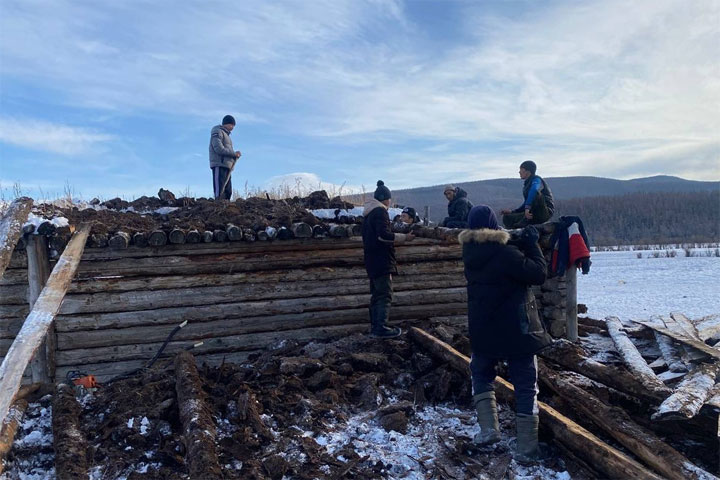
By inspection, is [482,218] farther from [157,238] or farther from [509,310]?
[157,238]

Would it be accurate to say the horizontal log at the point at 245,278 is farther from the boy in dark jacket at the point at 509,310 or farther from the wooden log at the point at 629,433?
the boy in dark jacket at the point at 509,310

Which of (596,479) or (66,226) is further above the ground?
(66,226)

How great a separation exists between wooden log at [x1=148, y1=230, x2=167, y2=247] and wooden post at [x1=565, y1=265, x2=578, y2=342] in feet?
20.5

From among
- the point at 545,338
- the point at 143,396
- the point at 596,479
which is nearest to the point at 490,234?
the point at 545,338

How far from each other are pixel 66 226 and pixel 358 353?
431 centimetres

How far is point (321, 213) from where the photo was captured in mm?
9648

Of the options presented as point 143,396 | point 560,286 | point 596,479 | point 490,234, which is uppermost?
point 490,234

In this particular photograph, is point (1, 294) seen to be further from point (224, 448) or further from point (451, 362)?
point (451, 362)

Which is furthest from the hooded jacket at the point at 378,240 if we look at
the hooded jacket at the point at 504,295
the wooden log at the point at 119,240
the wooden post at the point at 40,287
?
the wooden post at the point at 40,287

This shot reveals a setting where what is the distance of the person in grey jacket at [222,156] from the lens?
37.2 feet

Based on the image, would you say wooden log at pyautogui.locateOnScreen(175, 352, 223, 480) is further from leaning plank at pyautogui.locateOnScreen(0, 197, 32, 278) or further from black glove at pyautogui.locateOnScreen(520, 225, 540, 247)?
black glove at pyautogui.locateOnScreen(520, 225, 540, 247)

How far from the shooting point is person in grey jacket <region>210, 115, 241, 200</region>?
37.2ft

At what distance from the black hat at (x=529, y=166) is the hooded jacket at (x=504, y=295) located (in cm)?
465

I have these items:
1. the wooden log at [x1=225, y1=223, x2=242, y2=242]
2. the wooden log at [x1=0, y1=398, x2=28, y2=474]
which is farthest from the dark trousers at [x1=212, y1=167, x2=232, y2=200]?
the wooden log at [x1=0, y1=398, x2=28, y2=474]
